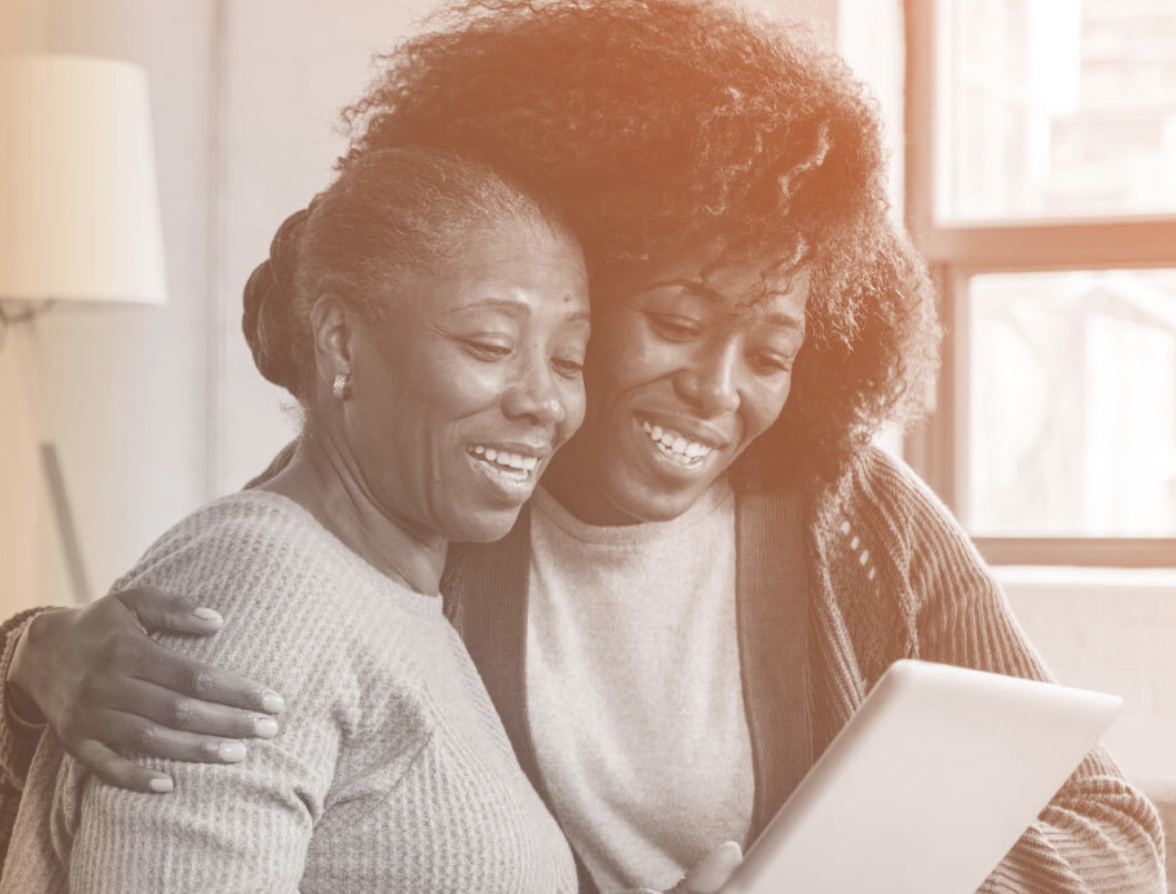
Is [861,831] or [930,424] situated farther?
[930,424]

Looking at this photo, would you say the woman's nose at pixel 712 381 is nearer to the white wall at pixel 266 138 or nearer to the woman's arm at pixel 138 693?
the woman's arm at pixel 138 693

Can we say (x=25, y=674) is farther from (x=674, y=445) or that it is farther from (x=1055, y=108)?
(x=1055, y=108)

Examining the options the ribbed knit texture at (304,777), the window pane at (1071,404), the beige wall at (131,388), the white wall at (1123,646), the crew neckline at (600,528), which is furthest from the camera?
the window pane at (1071,404)

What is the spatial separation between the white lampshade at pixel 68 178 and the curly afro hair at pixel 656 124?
3.79ft

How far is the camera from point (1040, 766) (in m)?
1.15

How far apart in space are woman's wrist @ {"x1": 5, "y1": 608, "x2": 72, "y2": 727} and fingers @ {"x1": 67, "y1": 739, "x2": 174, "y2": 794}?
8.5 inches

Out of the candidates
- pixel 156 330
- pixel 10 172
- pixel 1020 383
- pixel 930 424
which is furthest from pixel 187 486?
pixel 1020 383

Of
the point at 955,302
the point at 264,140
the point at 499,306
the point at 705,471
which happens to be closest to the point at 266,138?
the point at 264,140

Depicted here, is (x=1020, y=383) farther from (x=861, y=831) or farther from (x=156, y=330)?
(x=861, y=831)

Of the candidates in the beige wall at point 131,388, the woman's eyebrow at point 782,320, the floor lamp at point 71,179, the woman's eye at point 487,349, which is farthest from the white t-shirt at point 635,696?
the beige wall at point 131,388

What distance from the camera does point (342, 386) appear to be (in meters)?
1.08

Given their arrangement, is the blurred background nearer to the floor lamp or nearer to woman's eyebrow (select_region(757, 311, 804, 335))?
the floor lamp

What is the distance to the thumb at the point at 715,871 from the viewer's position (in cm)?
112

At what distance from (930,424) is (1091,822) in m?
1.48
